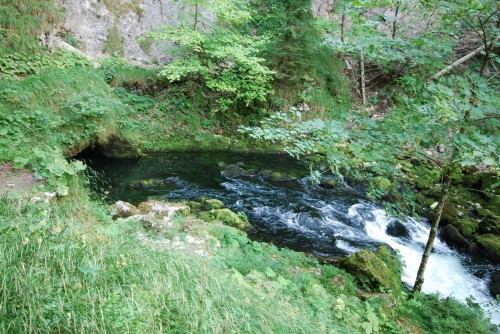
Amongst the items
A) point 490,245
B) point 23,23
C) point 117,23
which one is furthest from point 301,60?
point 23,23

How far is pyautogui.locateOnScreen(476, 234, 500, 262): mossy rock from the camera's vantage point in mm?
7114

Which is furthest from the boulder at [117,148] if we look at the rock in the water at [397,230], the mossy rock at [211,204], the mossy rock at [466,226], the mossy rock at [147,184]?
the mossy rock at [466,226]

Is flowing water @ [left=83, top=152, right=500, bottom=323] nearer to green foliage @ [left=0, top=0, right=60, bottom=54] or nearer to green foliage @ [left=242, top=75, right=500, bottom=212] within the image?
green foliage @ [left=242, top=75, right=500, bottom=212]

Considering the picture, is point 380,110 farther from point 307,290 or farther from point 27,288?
point 27,288

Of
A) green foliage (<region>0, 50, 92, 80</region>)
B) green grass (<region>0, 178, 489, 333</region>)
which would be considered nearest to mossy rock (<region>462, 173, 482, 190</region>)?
green grass (<region>0, 178, 489, 333</region>)

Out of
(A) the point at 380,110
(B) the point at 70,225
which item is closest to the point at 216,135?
(A) the point at 380,110

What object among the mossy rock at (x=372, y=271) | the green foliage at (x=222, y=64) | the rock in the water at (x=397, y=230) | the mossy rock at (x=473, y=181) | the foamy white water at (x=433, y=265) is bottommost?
the foamy white water at (x=433, y=265)

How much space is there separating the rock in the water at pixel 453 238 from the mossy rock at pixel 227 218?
14.9ft

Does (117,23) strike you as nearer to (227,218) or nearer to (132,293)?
(227,218)

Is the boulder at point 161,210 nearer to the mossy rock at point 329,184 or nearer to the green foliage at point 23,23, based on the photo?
the mossy rock at point 329,184

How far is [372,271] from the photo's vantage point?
201 inches

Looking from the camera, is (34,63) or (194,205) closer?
(194,205)

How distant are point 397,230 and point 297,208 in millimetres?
2390

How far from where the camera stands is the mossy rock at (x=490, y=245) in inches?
280
